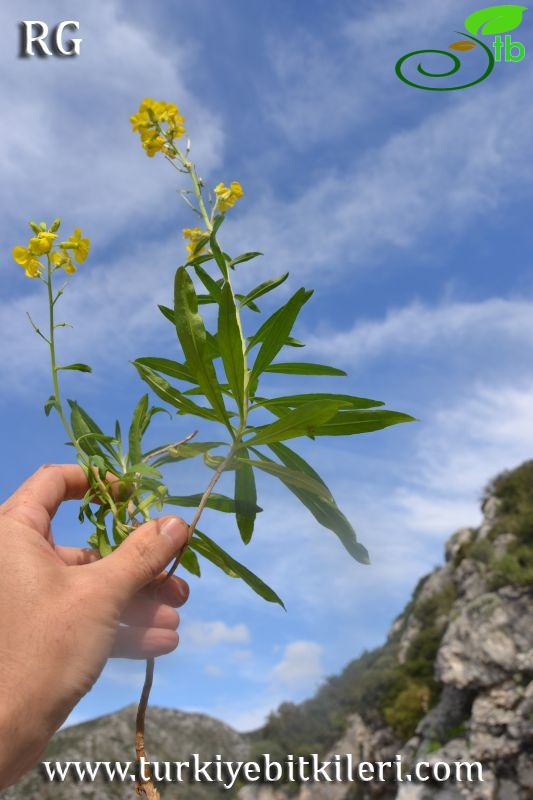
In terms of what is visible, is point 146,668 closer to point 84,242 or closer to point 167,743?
point 84,242

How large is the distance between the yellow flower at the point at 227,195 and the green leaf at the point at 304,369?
1.76 feet

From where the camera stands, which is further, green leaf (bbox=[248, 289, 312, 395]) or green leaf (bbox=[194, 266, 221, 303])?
green leaf (bbox=[194, 266, 221, 303])

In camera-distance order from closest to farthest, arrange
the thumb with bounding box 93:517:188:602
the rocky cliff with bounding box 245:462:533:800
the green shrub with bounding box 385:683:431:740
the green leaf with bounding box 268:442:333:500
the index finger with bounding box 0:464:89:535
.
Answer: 1. the thumb with bounding box 93:517:188:602
2. the index finger with bounding box 0:464:89:535
3. the green leaf with bounding box 268:442:333:500
4. the rocky cliff with bounding box 245:462:533:800
5. the green shrub with bounding box 385:683:431:740

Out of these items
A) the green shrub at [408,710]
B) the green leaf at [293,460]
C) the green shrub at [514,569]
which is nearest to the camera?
the green leaf at [293,460]

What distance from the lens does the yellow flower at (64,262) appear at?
1.41 meters

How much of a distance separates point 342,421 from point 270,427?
194 mm

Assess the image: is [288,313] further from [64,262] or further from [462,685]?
[462,685]

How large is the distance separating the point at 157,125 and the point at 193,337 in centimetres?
80

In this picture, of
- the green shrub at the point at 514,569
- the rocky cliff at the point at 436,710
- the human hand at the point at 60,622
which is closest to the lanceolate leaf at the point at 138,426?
the human hand at the point at 60,622

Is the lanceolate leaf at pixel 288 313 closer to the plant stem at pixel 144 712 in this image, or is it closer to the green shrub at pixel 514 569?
the plant stem at pixel 144 712

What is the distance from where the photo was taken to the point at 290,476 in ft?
4.34

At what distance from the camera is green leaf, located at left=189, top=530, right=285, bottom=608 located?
131 cm

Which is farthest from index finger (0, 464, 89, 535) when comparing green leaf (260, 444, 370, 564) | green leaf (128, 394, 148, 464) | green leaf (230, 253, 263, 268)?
green leaf (230, 253, 263, 268)

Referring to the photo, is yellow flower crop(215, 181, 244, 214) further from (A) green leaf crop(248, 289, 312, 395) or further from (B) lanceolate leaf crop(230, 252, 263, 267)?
(A) green leaf crop(248, 289, 312, 395)
